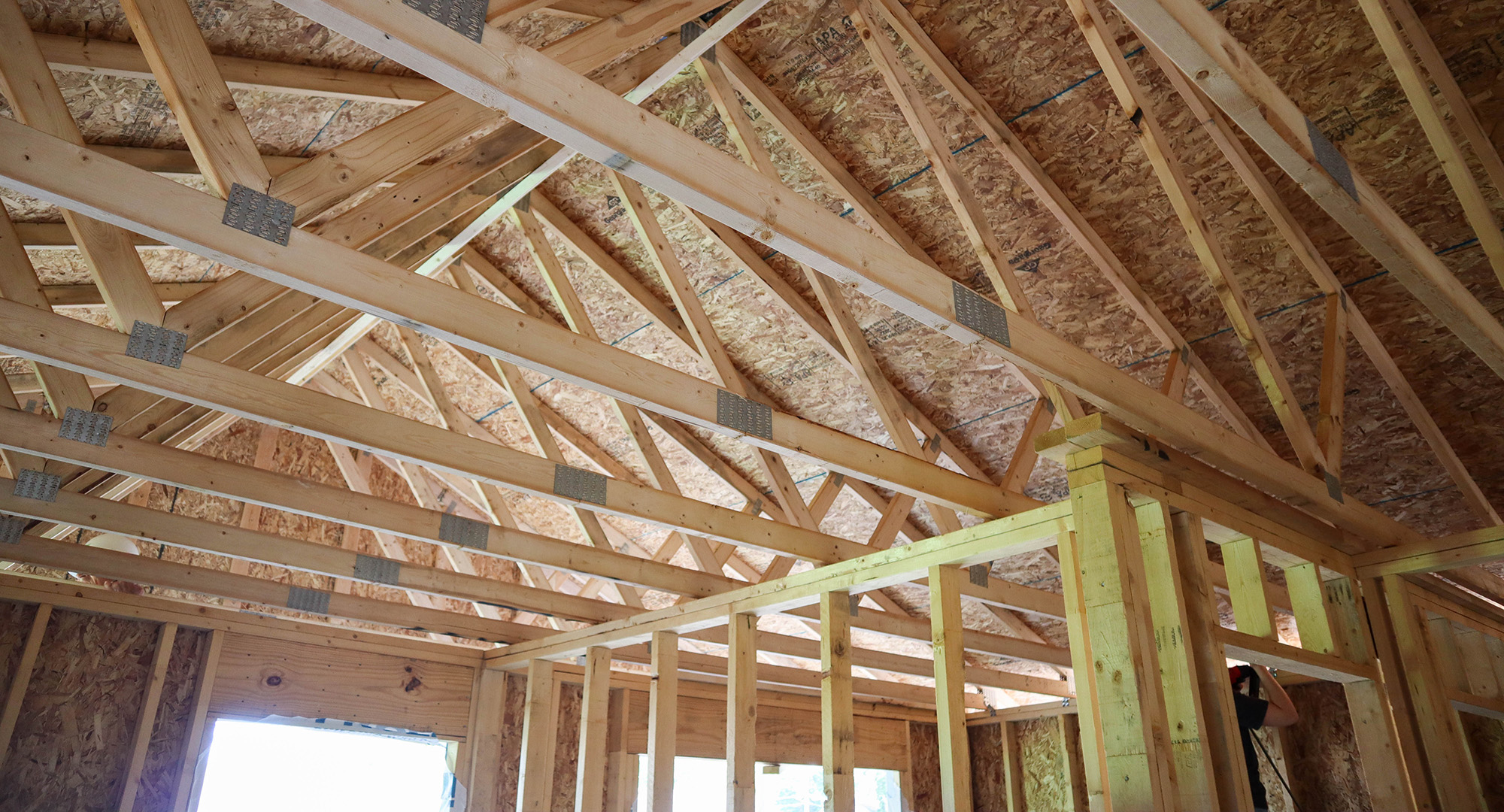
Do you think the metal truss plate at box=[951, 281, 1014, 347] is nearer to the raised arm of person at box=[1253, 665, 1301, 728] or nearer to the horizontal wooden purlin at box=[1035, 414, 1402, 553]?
the horizontal wooden purlin at box=[1035, 414, 1402, 553]

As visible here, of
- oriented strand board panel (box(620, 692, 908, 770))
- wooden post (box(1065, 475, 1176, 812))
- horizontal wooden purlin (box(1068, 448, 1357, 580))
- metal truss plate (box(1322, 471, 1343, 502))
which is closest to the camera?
wooden post (box(1065, 475, 1176, 812))

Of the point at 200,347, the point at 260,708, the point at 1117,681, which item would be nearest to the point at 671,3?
the point at 200,347

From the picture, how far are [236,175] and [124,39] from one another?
4.01 feet

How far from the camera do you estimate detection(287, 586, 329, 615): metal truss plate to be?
19.4 ft

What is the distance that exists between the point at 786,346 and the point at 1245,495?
10.3ft

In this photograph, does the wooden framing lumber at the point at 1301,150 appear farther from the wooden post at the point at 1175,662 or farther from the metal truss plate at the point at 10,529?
the metal truss plate at the point at 10,529

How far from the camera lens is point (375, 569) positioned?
5.66 m

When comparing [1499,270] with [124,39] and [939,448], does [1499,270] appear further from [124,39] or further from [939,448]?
[124,39]

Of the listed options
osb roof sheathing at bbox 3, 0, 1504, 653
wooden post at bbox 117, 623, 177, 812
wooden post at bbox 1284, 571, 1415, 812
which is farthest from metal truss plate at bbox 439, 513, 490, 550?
wooden post at bbox 1284, 571, 1415, 812

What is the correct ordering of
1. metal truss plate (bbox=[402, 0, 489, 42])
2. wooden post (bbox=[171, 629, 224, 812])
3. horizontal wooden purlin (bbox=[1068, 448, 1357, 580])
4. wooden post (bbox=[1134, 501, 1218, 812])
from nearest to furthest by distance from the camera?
1. metal truss plate (bbox=[402, 0, 489, 42])
2. wooden post (bbox=[1134, 501, 1218, 812])
3. horizontal wooden purlin (bbox=[1068, 448, 1357, 580])
4. wooden post (bbox=[171, 629, 224, 812])

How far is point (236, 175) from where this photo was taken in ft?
9.31

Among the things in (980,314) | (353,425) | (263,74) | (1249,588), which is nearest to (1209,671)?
(1249,588)

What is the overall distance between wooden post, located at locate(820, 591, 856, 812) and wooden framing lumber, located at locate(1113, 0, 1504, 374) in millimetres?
2685

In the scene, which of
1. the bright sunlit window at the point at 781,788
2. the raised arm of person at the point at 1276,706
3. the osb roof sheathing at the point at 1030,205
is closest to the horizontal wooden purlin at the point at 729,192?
the raised arm of person at the point at 1276,706
